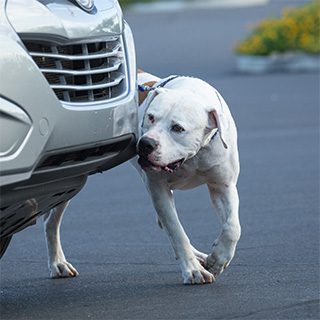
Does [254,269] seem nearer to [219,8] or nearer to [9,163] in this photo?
[9,163]

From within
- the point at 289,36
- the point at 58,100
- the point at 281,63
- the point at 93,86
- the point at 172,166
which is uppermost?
the point at 58,100

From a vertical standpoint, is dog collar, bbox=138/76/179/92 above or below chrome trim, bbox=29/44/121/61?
below

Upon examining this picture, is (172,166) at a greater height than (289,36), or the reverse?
(172,166)

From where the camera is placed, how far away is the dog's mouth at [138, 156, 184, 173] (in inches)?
267

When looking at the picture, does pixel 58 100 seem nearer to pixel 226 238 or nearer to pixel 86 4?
pixel 86 4

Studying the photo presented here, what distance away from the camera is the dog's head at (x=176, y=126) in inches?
268

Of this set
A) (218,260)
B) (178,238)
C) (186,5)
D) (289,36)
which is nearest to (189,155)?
(178,238)

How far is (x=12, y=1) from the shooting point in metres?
5.99

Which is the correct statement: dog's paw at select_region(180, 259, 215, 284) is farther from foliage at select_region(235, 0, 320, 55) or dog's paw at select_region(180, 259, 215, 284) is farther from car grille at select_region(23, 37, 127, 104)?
foliage at select_region(235, 0, 320, 55)

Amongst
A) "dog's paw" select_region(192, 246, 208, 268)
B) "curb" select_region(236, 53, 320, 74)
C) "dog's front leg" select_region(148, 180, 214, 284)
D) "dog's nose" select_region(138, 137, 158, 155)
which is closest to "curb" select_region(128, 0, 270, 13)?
"curb" select_region(236, 53, 320, 74)

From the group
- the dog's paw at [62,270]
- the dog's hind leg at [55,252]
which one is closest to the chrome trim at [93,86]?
the dog's hind leg at [55,252]

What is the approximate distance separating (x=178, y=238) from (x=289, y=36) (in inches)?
702

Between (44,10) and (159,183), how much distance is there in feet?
5.16

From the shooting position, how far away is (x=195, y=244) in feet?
28.7
